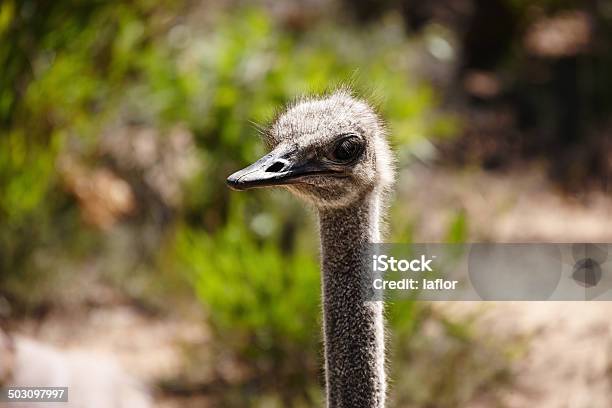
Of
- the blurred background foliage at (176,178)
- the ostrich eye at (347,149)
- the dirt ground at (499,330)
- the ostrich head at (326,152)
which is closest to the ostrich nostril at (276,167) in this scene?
the ostrich head at (326,152)

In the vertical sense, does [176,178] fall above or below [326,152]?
above

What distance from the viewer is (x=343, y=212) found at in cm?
190

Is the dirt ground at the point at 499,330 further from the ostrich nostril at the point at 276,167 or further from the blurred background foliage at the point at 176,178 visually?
the ostrich nostril at the point at 276,167

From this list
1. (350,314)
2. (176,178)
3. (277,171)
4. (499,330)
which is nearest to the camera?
(277,171)

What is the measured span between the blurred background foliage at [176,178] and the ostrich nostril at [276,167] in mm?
1609

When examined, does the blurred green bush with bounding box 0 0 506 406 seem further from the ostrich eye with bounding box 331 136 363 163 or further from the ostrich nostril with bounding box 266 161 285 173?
the ostrich nostril with bounding box 266 161 285 173

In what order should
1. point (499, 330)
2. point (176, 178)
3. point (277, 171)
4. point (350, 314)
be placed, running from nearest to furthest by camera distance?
point (277, 171) < point (350, 314) < point (499, 330) < point (176, 178)

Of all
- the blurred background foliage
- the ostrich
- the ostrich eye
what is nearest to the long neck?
the ostrich

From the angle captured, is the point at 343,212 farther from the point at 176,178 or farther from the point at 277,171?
the point at 176,178

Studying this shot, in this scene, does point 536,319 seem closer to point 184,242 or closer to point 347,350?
point 184,242

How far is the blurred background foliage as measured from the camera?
363 cm

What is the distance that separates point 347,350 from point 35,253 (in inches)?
109

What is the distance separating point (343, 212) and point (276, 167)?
207 mm

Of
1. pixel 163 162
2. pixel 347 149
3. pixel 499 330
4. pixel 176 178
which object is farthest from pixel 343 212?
pixel 163 162
